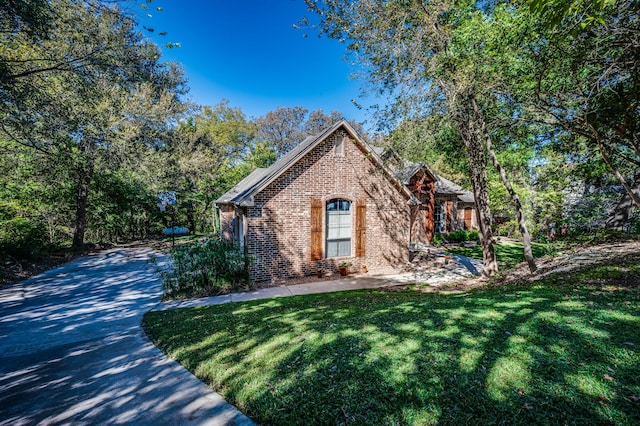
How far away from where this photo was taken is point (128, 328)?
6430mm

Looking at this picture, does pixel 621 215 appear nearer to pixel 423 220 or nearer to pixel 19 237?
pixel 423 220

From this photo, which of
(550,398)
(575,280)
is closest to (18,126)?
(550,398)

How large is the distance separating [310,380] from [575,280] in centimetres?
729

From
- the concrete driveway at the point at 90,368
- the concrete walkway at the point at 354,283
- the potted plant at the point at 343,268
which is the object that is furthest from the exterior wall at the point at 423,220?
the concrete driveway at the point at 90,368

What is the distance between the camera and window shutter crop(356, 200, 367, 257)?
37.1 ft

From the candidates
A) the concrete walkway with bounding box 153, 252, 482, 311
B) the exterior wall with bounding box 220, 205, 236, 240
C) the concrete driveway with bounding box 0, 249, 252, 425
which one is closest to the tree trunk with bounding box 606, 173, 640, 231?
the concrete walkway with bounding box 153, 252, 482, 311

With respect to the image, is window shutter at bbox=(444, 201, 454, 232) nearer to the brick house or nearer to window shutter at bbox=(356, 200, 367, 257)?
the brick house

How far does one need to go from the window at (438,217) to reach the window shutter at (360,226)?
421 inches

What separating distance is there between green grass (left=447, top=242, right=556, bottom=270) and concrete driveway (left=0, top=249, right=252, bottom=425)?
12.5 metres

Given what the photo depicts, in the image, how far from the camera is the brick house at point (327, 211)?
9961mm

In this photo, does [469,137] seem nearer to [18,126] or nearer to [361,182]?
[361,182]

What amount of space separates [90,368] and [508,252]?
1775 centimetres

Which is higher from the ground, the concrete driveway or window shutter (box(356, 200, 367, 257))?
window shutter (box(356, 200, 367, 257))

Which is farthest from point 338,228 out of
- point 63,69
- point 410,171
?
point 63,69
